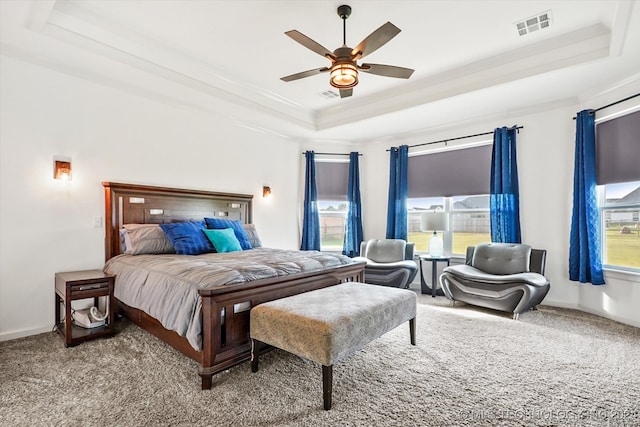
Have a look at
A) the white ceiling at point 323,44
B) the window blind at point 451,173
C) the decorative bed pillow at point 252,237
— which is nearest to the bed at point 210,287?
the decorative bed pillow at point 252,237

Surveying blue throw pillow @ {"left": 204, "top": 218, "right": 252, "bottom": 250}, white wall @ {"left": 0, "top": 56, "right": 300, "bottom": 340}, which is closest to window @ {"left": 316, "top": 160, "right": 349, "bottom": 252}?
blue throw pillow @ {"left": 204, "top": 218, "right": 252, "bottom": 250}

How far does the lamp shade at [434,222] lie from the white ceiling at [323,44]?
1.54 m

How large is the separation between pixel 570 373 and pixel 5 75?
5.50 meters

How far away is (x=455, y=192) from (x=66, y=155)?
17.2ft

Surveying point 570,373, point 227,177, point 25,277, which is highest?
point 227,177

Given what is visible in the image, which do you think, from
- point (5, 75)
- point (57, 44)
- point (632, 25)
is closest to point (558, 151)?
point (632, 25)

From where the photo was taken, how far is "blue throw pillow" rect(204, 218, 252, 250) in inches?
164

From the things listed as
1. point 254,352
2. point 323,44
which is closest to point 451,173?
point 323,44

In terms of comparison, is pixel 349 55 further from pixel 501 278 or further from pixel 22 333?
pixel 22 333

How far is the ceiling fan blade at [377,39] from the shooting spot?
2271 millimetres

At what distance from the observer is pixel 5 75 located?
301 centimetres

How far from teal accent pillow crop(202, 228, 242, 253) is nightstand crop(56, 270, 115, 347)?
106 cm

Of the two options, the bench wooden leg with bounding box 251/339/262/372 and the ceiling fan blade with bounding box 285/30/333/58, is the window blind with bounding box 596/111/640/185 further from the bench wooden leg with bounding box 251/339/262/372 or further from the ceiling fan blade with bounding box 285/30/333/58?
the bench wooden leg with bounding box 251/339/262/372

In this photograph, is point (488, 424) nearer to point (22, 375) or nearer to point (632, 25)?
point (22, 375)
